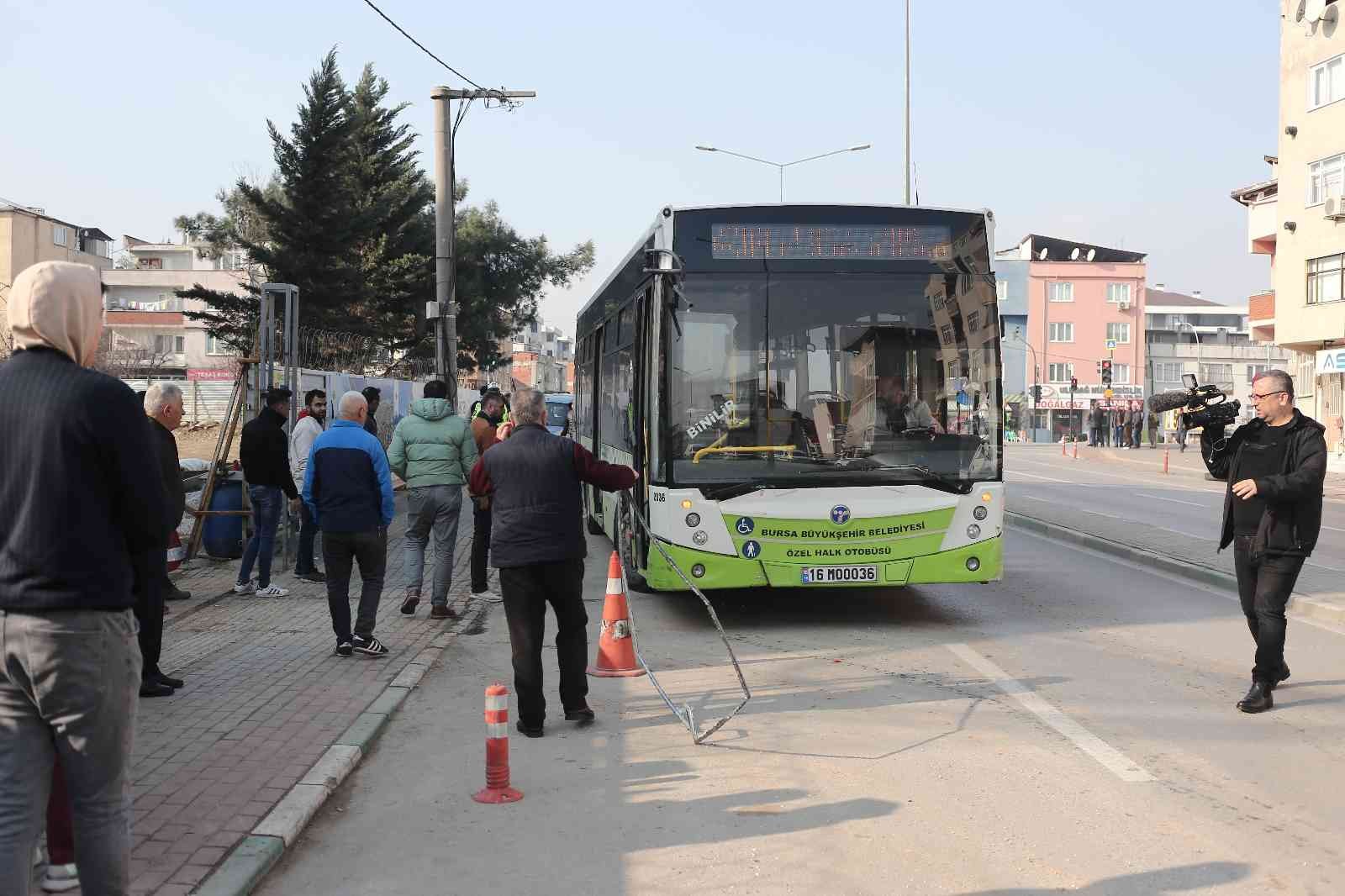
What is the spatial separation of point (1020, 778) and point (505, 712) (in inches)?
89.2

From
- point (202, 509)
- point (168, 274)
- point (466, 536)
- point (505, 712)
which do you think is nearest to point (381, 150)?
point (466, 536)

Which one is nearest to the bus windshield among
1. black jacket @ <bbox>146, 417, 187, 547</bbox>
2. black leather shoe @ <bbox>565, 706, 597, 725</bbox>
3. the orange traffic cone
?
the orange traffic cone

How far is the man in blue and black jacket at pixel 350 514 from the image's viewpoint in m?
9.02

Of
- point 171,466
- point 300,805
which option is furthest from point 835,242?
point 300,805

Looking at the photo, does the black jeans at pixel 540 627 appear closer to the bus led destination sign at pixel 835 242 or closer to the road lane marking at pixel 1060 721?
the road lane marking at pixel 1060 721

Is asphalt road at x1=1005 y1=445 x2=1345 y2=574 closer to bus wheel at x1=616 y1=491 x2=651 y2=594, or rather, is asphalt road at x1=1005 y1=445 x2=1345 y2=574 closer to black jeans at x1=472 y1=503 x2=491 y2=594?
bus wheel at x1=616 y1=491 x2=651 y2=594

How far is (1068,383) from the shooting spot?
3647 inches

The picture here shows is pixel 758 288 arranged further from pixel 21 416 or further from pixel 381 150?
pixel 381 150

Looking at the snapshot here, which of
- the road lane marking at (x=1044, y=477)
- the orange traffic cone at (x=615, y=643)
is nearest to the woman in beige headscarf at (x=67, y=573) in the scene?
the orange traffic cone at (x=615, y=643)

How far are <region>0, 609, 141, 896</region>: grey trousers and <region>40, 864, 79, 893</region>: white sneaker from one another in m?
1.10

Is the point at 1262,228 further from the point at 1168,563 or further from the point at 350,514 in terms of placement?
the point at 350,514

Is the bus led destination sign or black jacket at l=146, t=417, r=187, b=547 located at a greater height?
the bus led destination sign

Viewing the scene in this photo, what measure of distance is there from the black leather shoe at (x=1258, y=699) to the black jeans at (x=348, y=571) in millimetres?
5356

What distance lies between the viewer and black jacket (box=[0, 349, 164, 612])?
332 cm
